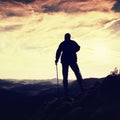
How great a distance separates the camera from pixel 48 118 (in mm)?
16781

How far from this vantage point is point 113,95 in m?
15.8

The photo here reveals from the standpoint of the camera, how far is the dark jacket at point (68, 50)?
17750mm

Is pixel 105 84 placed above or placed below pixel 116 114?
above

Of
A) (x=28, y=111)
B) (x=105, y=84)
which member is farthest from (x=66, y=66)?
(x=28, y=111)

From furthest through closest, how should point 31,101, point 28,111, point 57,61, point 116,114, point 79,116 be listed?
point 31,101, point 28,111, point 57,61, point 79,116, point 116,114

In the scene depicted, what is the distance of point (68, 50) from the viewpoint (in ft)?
58.3

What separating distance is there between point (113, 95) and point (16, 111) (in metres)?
11.1

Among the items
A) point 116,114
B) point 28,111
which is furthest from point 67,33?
point 28,111

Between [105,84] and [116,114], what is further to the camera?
[105,84]

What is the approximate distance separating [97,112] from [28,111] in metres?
11.2

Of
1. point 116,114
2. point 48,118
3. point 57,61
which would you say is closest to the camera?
point 116,114

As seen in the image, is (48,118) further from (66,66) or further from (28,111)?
(28,111)

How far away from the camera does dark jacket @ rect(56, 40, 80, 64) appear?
699 inches

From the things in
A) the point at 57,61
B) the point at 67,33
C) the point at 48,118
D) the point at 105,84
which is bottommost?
the point at 48,118
